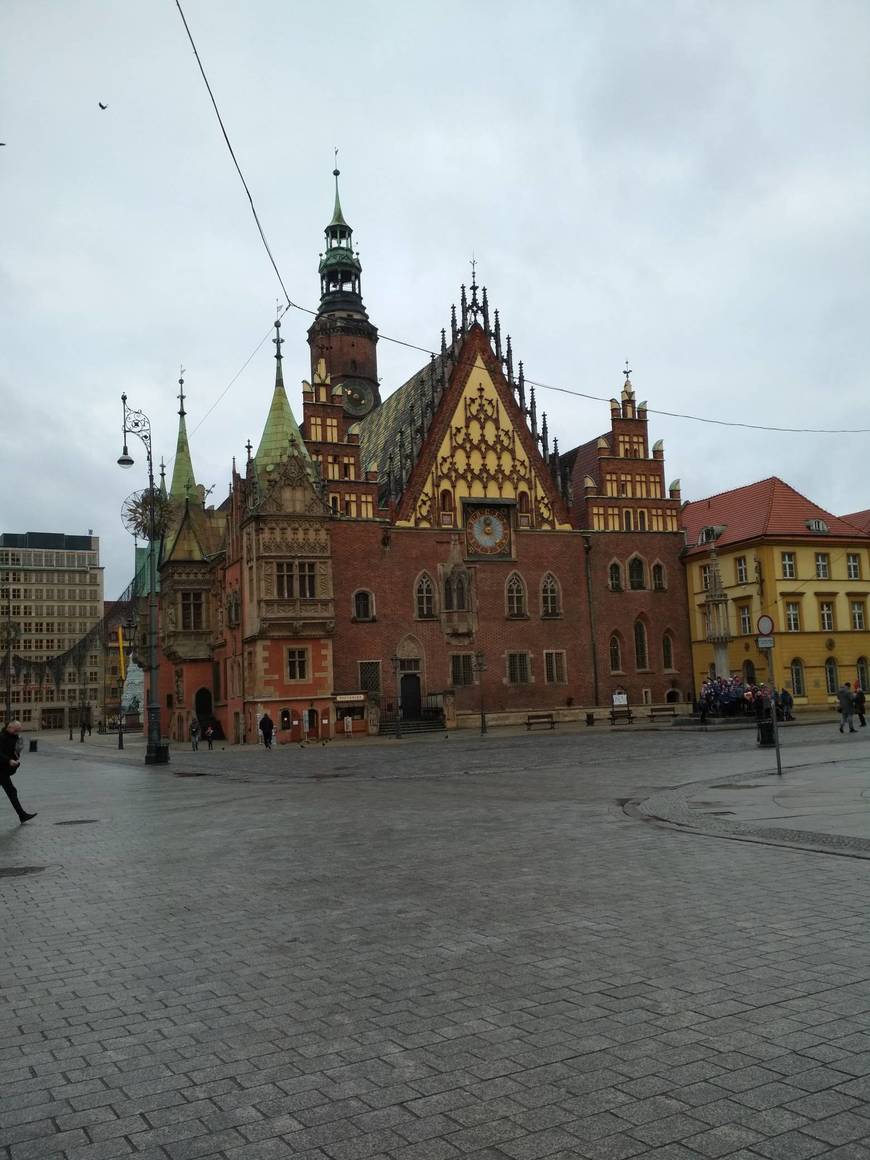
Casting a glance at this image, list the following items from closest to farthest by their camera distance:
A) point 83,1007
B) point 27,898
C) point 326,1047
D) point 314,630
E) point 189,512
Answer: point 326,1047 < point 83,1007 < point 27,898 < point 314,630 < point 189,512

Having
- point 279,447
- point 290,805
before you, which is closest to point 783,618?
point 279,447

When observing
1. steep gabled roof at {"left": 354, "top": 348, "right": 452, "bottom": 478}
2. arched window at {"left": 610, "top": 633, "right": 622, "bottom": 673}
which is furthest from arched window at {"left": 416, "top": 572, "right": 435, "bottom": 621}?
arched window at {"left": 610, "top": 633, "right": 622, "bottom": 673}

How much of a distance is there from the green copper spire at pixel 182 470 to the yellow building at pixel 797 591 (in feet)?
102

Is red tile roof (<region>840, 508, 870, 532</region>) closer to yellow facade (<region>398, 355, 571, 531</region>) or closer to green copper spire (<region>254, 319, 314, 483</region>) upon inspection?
yellow facade (<region>398, 355, 571, 531</region>)

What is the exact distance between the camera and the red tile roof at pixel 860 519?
5603cm

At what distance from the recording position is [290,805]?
56.0 ft

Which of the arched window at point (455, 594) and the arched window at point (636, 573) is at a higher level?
the arched window at point (636, 573)

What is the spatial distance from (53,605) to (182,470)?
255 ft

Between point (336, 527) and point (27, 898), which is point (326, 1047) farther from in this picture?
point (336, 527)

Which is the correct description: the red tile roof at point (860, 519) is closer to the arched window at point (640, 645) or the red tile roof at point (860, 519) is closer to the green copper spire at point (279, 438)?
the arched window at point (640, 645)

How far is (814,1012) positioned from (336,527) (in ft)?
145

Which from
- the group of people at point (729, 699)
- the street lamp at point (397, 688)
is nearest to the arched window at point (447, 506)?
the street lamp at point (397, 688)

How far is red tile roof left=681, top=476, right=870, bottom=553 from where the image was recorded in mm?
51906

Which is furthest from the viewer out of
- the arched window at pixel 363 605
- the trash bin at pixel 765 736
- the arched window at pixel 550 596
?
the arched window at pixel 550 596
